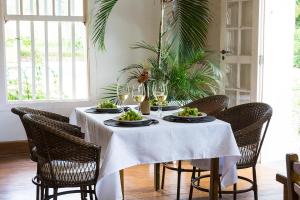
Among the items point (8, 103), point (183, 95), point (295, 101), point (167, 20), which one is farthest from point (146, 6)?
point (295, 101)

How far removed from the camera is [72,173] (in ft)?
9.71

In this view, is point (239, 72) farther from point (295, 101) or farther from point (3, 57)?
point (3, 57)

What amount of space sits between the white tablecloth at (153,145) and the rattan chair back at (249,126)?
20 centimetres

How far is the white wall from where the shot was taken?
4.93 m

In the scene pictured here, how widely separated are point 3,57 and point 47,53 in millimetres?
529

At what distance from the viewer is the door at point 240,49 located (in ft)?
16.3

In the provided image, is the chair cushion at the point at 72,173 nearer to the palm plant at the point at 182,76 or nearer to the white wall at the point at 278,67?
the palm plant at the point at 182,76

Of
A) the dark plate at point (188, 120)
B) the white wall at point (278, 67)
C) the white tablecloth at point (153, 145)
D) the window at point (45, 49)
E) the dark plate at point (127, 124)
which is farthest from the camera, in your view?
the window at point (45, 49)

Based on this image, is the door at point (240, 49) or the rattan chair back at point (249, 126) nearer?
the rattan chair back at point (249, 126)

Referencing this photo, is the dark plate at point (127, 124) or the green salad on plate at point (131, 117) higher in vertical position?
the green salad on plate at point (131, 117)

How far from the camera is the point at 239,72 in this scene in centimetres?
524

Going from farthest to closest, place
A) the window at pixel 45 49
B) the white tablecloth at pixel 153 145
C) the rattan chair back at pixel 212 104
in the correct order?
the window at pixel 45 49 → the rattan chair back at pixel 212 104 → the white tablecloth at pixel 153 145

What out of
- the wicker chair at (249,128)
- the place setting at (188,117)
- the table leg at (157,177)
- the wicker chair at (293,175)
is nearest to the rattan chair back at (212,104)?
the wicker chair at (249,128)

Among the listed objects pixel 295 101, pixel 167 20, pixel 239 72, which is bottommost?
pixel 295 101
